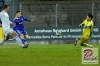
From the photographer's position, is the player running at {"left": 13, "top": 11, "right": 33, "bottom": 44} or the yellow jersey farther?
the yellow jersey

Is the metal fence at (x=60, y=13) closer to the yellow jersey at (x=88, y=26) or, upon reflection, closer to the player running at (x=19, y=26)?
the yellow jersey at (x=88, y=26)

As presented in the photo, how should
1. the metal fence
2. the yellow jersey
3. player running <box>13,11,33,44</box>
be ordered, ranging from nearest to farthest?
player running <box>13,11,33,44</box> < the yellow jersey < the metal fence

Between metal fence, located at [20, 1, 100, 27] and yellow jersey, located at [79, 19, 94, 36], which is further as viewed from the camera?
metal fence, located at [20, 1, 100, 27]

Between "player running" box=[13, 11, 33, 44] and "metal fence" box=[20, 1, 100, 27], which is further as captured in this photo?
"metal fence" box=[20, 1, 100, 27]

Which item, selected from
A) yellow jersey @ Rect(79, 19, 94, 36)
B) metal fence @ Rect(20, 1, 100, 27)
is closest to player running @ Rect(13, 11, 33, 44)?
yellow jersey @ Rect(79, 19, 94, 36)

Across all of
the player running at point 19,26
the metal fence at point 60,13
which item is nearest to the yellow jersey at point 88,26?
the player running at point 19,26

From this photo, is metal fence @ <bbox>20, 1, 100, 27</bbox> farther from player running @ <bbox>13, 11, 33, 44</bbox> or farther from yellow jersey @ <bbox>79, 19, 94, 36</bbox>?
player running @ <bbox>13, 11, 33, 44</bbox>

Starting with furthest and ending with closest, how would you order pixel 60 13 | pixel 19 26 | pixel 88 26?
pixel 60 13, pixel 88 26, pixel 19 26

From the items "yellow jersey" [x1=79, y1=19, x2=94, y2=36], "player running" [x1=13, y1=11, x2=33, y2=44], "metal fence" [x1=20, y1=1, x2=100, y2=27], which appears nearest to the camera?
"player running" [x1=13, y1=11, x2=33, y2=44]

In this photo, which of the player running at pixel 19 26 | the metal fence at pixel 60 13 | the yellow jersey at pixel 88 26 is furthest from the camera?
the metal fence at pixel 60 13

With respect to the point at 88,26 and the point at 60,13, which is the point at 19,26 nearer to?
the point at 88,26

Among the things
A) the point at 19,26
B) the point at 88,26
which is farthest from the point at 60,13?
the point at 19,26

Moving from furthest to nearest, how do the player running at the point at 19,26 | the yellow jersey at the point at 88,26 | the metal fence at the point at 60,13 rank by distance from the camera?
the metal fence at the point at 60,13 < the yellow jersey at the point at 88,26 < the player running at the point at 19,26

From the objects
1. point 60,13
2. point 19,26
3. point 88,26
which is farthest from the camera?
point 60,13
